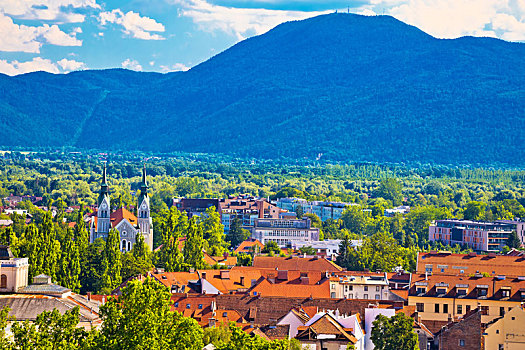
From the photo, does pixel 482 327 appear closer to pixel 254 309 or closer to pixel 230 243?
pixel 254 309

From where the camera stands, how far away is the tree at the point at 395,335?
5919 centimetres

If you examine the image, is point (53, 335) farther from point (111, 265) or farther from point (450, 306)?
point (111, 265)

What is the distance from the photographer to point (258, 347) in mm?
44344

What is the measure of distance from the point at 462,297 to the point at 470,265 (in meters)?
17.6

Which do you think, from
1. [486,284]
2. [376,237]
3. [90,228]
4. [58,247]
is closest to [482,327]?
[486,284]

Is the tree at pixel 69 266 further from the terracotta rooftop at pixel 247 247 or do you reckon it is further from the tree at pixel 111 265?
the terracotta rooftop at pixel 247 247

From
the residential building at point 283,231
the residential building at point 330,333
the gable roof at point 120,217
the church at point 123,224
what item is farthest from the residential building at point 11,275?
the residential building at point 283,231

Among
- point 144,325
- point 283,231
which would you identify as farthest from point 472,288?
point 283,231

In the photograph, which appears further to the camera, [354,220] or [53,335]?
[354,220]

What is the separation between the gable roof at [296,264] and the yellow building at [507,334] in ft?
98.1

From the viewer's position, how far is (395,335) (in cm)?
5944

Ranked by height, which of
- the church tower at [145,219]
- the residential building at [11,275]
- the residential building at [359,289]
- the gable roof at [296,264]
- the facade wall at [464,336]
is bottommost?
the facade wall at [464,336]

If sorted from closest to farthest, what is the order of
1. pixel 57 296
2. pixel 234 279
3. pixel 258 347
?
1. pixel 258 347
2. pixel 57 296
3. pixel 234 279

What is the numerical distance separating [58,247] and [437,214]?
99.9m
